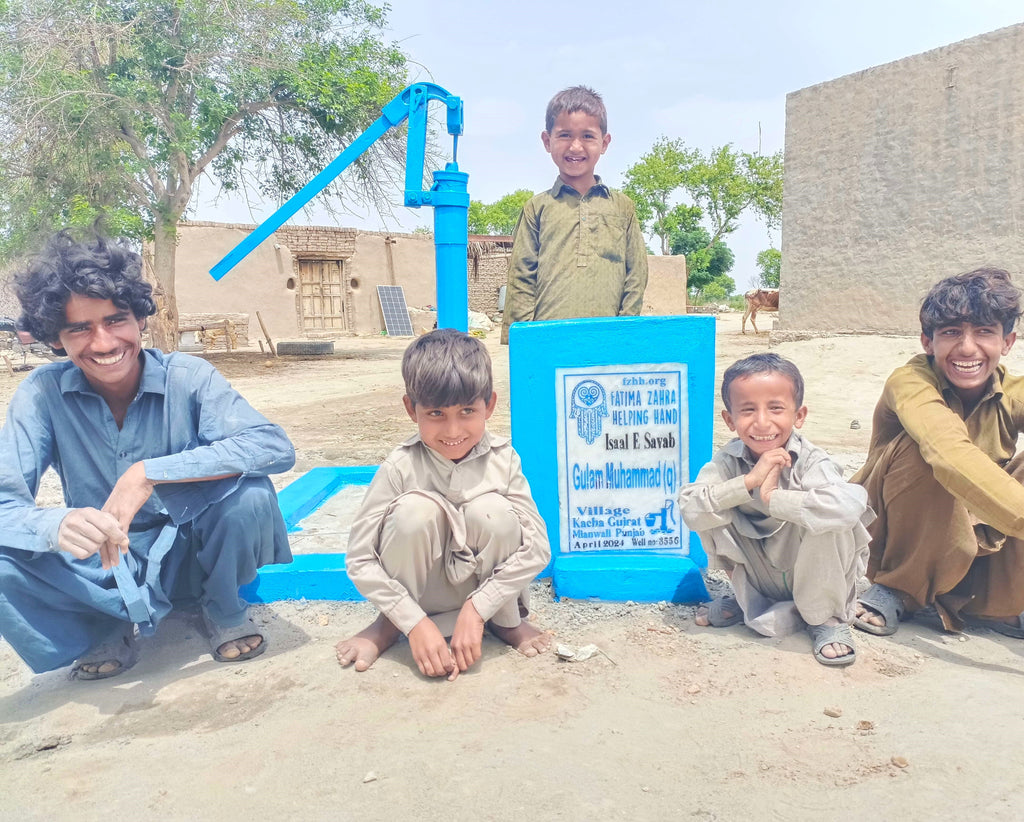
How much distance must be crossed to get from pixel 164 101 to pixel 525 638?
33.0 ft

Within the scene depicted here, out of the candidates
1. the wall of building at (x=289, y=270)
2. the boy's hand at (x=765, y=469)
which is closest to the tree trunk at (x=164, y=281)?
the wall of building at (x=289, y=270)

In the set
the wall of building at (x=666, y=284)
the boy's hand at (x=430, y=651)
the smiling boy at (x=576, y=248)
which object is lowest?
the boy's hand at (x=430, y=651)

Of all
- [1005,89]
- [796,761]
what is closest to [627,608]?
[796,761]

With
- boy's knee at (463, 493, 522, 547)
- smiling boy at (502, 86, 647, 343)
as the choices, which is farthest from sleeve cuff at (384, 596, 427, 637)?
smiling boy at (502, 86, 647, 343)

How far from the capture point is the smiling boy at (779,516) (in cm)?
191

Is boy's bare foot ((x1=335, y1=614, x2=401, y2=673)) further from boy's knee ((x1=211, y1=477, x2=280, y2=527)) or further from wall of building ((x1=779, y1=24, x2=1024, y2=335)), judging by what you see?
wall of building ((x1=779, y1=24, x2=1024, y2=335))

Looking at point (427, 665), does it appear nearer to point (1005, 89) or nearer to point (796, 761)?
point (796, 761)

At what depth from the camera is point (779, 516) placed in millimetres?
1928

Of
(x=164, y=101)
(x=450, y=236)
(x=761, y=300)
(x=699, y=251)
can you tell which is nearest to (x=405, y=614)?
(x=450, y=236)

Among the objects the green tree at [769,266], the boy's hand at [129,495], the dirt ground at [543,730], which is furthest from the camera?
the green tree at [769,266]

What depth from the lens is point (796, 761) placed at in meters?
1.48

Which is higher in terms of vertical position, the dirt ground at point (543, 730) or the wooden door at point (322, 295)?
the wooden door at point (322, 295)

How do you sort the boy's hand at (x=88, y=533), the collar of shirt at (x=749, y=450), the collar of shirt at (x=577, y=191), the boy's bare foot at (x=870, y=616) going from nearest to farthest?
the boy's hand at (x=88, y=533) < the collar of shirt at (x=749, y=450) < the boy's bare foot at (x=870, y=616) < the collar of shirt at (x=577, y=191)

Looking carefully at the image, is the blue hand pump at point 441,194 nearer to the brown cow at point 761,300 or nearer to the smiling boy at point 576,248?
the smiling boy at point 576,248
